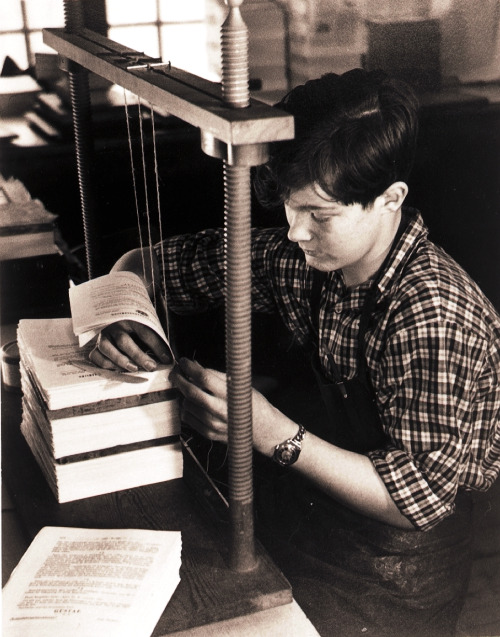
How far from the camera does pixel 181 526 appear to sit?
4.21 ft

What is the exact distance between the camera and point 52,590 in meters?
1.07

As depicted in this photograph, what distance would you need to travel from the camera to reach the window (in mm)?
2232

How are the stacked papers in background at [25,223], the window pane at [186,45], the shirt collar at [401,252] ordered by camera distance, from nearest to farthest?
the shirt collar at [401,252] < the window pane at [186,45] < the stacked papers in background at [25,223]

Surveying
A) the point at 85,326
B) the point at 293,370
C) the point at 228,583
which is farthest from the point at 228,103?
the point at 293,370

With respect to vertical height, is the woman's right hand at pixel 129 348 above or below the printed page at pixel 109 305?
below

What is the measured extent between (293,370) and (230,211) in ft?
4.83

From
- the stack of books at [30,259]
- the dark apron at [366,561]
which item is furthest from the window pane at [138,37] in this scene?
the dark apron at [366,561]

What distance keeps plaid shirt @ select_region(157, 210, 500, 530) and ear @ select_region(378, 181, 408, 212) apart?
0.09m

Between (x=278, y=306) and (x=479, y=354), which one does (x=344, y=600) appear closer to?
(x=479, y=354)

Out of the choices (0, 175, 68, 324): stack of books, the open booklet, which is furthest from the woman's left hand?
(0, 175, 68, 324): stack of books

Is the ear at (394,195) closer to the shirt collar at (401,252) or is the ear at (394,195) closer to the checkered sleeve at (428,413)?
the shirt collar at (401,252)

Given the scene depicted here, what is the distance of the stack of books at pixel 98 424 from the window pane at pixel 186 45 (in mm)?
1227

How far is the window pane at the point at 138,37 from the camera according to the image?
2.29 meters

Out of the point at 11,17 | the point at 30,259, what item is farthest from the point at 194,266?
the point at 11,17
